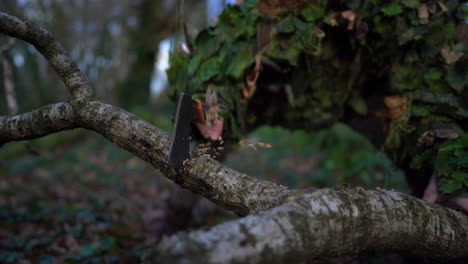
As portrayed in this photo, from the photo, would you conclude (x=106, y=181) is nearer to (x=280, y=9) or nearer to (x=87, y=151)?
(x=87, y=151)

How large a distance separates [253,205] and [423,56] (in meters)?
1.61

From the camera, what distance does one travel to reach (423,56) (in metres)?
1.91

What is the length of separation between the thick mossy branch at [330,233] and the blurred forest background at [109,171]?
93cm

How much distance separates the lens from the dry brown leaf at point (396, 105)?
6.50ft

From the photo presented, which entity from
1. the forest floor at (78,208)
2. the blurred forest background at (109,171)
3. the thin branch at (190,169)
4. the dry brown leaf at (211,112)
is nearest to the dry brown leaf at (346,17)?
the blurred forest background at (109,171)

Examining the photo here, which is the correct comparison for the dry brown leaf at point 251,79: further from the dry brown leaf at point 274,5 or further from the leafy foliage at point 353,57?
the dry brown leaf at point 274,5

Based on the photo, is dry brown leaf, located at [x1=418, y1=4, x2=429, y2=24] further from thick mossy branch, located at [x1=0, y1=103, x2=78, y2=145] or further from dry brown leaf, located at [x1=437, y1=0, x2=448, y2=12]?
thick mossy branch, located at [x1=0, y1=103, x2=78, y2=145]

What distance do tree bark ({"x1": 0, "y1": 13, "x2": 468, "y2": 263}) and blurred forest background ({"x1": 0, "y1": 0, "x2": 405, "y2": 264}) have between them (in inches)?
26.6

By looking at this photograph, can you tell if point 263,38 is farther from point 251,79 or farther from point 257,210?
point 257,210

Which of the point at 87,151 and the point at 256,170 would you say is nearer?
the point at 256,170

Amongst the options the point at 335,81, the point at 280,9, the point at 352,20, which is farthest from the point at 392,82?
the point at 280,9

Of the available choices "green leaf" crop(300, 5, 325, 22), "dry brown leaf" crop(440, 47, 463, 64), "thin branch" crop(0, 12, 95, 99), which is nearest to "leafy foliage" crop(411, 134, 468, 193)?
"dry brown leaf" crop(440, 47, 463, 64)

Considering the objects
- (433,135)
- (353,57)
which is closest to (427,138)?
(433,135)

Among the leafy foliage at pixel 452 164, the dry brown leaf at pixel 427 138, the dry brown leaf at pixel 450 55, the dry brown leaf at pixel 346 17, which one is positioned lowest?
the leafy foliage at pixel 452 164
